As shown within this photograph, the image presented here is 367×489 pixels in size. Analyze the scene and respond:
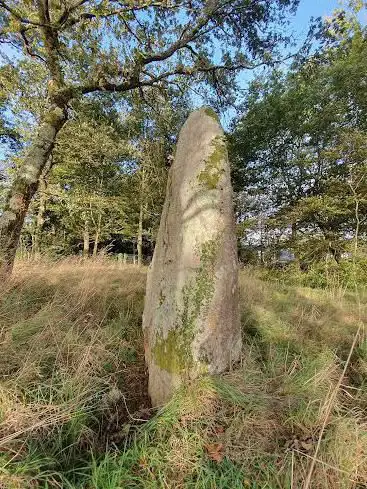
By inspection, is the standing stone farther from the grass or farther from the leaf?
the leaf

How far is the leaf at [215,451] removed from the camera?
175cm

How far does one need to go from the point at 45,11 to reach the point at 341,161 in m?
9.95

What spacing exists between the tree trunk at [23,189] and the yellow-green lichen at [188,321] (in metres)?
2.45

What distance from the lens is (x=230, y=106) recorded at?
22.2 ft

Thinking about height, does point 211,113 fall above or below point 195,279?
above

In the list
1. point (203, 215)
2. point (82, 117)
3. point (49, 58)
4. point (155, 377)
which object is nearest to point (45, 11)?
point (49, 58)

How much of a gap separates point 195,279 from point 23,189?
10.6 ft

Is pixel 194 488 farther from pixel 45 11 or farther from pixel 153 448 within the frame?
pixel 45 11

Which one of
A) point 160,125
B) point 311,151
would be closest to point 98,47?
point 160,125

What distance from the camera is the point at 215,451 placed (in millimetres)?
1790

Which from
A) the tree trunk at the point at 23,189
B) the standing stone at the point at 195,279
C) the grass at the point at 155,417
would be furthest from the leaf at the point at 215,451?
the tree trunk at the point at 23,189

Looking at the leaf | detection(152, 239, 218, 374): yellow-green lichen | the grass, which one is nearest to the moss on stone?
detection(152, 239, 218, 374): yellow-green lichen

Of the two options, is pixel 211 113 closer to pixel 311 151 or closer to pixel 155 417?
pixel 155 417

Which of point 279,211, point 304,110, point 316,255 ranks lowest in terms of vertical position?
point 316,255
